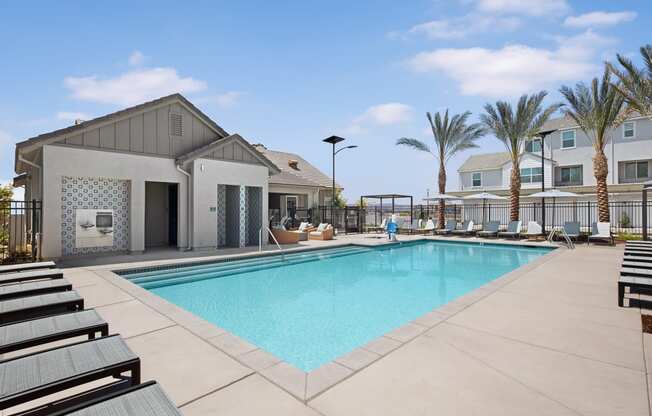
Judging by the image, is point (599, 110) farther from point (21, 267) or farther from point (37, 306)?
point (21, 267)

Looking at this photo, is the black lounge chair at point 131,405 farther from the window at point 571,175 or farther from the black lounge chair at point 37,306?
the window at point 571,175

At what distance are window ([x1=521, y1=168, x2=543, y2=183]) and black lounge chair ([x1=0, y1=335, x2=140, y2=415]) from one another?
114ft

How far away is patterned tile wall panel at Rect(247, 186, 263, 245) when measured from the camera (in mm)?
14820

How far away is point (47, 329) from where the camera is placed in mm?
3131

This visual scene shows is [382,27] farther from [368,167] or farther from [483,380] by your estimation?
[368,167]

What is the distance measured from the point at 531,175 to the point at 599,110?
51.3 ft

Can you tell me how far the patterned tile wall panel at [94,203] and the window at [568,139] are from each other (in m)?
33.5

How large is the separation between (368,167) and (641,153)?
2130cm

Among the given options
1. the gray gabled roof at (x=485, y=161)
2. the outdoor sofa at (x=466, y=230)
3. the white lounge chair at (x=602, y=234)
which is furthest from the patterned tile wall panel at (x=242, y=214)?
the gray gabled roof at (x=485, y=161)

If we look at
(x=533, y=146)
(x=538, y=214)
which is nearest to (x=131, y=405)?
(x=538, y=214)

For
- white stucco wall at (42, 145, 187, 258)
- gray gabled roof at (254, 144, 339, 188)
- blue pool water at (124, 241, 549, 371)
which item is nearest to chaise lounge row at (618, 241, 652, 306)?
blue pool water at (124, 241, 549, 371)

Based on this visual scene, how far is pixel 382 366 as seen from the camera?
3.33m

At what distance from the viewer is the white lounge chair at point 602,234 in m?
14.7

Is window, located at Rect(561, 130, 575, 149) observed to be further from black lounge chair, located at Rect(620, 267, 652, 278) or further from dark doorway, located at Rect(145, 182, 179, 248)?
dark doorway, located at Rect(145, 182, 179, 248)
